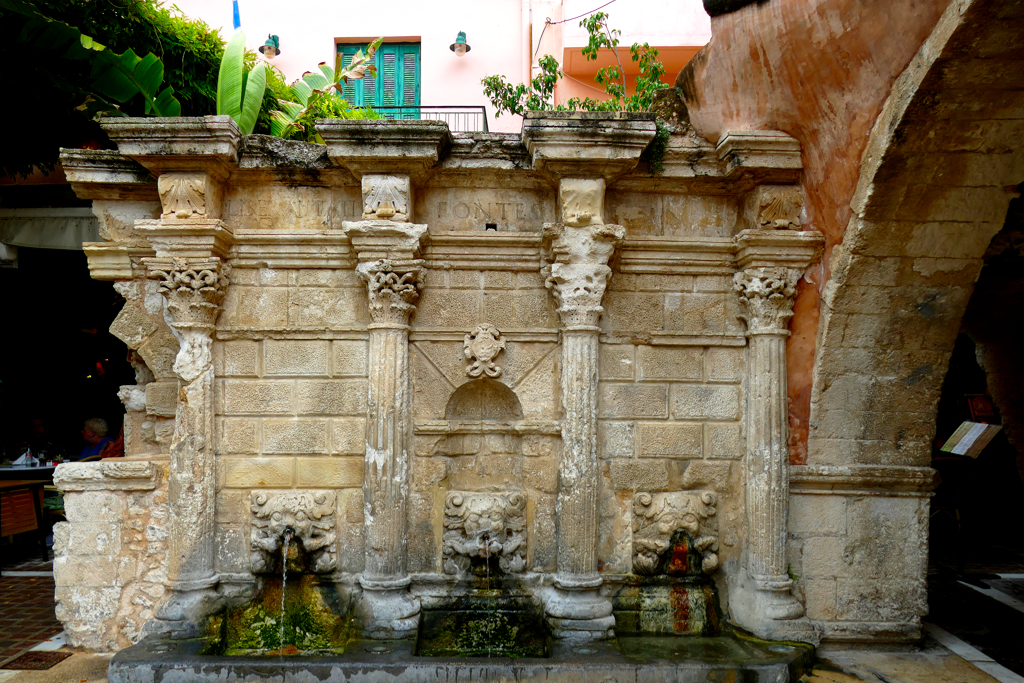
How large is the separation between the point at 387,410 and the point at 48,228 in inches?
226

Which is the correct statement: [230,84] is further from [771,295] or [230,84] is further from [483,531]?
[771,295]

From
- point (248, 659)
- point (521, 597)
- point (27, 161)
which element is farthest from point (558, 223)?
point (27, 161)

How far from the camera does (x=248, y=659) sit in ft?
13.0

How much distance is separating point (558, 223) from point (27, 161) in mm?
6644

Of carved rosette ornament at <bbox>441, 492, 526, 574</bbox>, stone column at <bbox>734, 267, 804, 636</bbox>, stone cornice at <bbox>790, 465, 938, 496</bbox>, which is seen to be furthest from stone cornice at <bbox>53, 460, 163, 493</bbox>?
stone cornice at <bbox>790, 465, 938, 496</bbox>

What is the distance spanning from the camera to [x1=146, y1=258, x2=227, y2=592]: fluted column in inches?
170

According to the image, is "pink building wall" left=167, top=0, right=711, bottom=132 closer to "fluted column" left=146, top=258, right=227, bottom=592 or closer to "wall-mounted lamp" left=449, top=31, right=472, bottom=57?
"wall-mounted lamp" left=449, top=31, right=472, bottom=57

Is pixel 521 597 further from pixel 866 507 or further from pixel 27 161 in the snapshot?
pixel 27 161

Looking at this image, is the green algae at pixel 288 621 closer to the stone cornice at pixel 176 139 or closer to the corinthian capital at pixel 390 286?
the corinthian capital at pixel 390 286

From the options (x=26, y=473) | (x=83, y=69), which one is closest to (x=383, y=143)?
(x=83, y=69)

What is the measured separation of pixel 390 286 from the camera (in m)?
4.36

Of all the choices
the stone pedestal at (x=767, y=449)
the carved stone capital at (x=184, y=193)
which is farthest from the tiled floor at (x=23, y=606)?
the stone pedestal at (x=767, y=449)

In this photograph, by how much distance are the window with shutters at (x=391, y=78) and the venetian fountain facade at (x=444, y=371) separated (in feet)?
18.3

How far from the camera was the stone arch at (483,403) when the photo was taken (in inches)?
184
